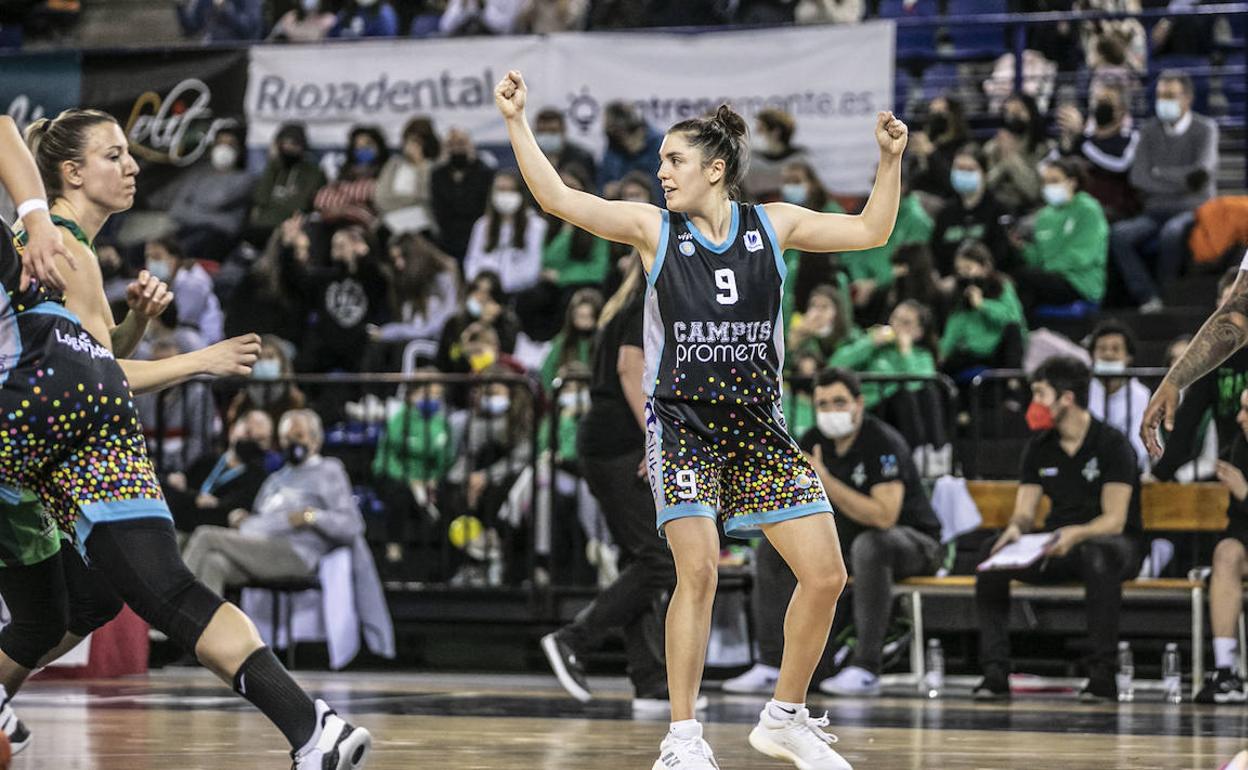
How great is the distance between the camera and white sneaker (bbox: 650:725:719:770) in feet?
17.7

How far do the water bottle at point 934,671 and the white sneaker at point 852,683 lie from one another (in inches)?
12.3

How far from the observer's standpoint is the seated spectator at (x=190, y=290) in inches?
575

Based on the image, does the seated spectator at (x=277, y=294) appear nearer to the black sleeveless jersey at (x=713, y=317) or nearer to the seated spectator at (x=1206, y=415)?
the seated spectator at (x=1206, y=415)

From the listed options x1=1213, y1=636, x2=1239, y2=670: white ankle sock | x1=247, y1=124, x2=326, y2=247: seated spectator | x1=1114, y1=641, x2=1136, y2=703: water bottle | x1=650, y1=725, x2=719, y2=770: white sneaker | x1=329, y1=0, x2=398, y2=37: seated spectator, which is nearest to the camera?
x1=650, y1=725, x2=719, y2=770: white sneaker

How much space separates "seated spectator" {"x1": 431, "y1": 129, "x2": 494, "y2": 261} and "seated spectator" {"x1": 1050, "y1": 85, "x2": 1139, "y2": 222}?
14.1 ft

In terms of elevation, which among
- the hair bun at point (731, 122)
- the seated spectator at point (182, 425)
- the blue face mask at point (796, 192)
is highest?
the blue face mask at point (796, 192)

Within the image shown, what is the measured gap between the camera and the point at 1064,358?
10258 mm

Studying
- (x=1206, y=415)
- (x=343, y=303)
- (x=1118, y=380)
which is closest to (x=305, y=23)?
(x=343, y=303)

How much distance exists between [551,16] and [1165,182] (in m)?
5.35

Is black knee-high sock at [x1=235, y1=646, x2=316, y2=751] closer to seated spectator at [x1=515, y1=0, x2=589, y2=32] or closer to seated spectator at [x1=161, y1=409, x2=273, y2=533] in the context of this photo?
seated spectator at [x1=161, y1=409, x2=273, y2=533]

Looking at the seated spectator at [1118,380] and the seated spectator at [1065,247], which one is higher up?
the seated spectator at [1065,247]

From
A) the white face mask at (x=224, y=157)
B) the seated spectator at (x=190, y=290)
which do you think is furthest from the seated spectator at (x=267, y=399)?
the white face mask at (x=224, y=157)

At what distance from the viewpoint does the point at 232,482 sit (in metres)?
12.0

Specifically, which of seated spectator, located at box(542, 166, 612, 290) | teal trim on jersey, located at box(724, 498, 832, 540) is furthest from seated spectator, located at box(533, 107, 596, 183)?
teal trim on jersey, located at box(724, 498, 832, 540)
